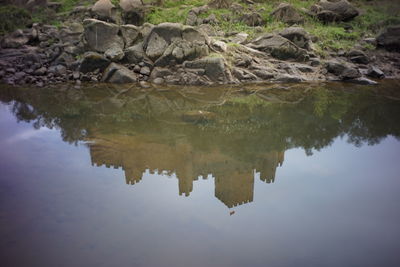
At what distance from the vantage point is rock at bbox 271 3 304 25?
76.0 ft

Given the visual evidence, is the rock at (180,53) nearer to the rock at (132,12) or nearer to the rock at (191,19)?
the rock at (191,19)

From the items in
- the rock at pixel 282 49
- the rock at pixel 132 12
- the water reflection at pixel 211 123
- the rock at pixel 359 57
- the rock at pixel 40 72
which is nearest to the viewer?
the water reflection at pixel 211 123

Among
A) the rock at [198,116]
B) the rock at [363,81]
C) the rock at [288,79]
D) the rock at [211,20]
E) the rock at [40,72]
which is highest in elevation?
the rock at [211,20]

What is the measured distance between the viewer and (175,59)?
15.6 metres

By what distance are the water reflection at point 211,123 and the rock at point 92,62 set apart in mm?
2063

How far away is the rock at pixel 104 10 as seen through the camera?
74.6 feet

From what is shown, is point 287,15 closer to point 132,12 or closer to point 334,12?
point 334,12

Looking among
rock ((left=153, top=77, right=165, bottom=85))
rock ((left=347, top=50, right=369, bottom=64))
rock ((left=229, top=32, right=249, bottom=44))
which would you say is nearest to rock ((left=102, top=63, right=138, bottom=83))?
rock ((left=153, top=77, right=165, bottom=85))

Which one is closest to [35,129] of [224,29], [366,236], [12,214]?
[12,214]

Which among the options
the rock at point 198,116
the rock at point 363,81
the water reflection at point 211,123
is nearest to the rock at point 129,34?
the water reflection at point 211,123

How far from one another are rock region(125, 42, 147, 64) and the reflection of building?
9.01m

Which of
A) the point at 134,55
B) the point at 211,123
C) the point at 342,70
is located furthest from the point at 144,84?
the point at 342,70

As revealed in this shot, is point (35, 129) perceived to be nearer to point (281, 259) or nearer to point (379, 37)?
point (281, 259)

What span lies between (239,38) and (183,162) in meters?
14.2
